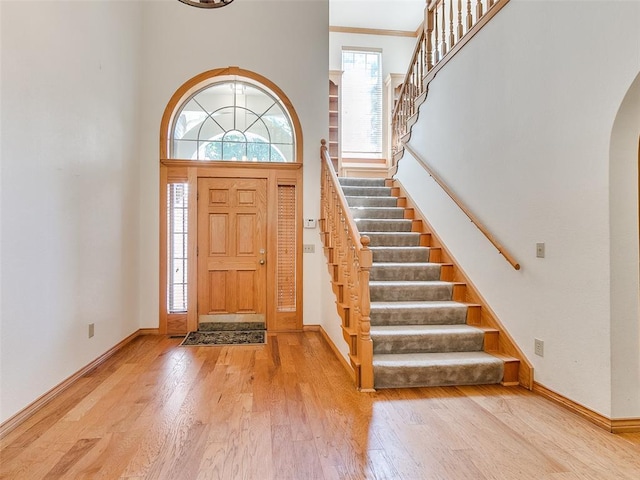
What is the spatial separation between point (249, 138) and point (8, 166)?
9.26ft

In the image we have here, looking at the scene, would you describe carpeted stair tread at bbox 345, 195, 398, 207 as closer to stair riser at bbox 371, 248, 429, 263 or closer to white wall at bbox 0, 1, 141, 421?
stair riser at bbox 371, 248, 429, 263

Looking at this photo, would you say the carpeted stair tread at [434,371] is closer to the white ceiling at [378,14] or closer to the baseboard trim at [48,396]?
the baseboard trim at [48,396]

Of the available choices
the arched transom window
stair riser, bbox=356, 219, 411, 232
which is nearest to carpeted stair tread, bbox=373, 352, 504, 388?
stair riser, bbox=356, 219, 411, 232

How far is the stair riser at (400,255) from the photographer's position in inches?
162

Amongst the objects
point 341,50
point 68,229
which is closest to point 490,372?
point 68,229

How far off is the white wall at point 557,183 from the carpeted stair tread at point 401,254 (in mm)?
572

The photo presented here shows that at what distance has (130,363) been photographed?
131 inches

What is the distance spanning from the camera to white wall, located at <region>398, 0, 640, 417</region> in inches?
86.6

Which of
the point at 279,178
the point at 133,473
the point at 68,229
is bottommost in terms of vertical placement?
the point at 133,473

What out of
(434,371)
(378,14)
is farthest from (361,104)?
(434,371)

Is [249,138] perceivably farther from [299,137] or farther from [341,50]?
[341,50]

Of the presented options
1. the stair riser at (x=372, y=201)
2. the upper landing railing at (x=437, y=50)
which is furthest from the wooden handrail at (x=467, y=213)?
the stair riser at (x=372, y=201)

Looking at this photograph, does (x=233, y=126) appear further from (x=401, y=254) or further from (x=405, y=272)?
(x=405, y=272)

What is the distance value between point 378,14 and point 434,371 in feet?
21.7
